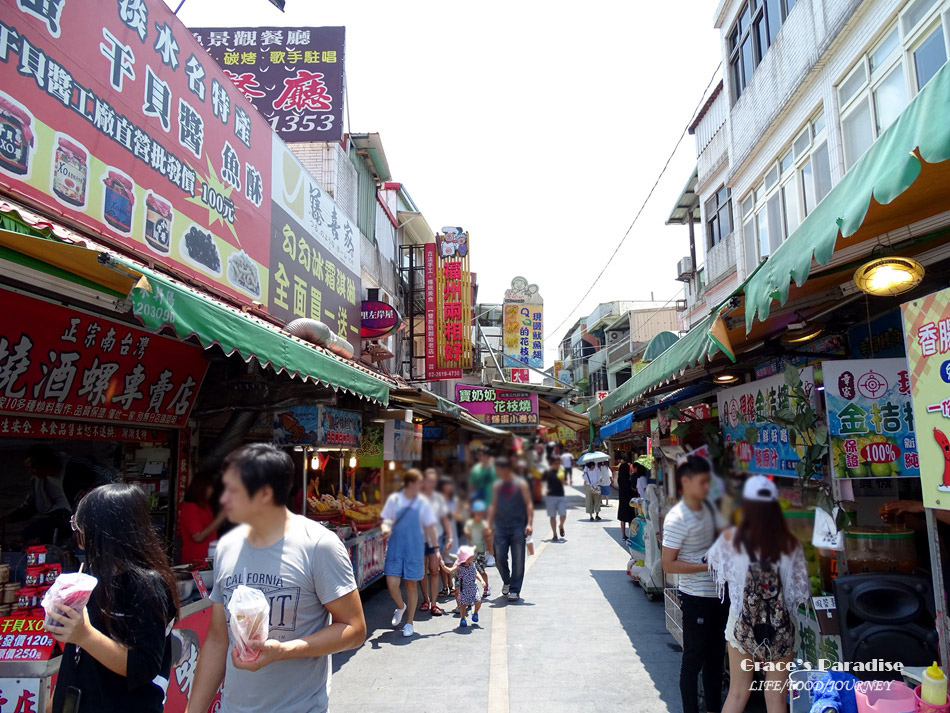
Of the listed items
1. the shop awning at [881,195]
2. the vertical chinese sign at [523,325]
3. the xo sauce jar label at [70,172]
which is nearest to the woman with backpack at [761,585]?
the vertical chinese sign at [523,325]

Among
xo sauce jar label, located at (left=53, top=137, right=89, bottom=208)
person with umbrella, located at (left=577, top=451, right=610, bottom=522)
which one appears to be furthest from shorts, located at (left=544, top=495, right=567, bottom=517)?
xo sauce jar label, located at (left=53, top=137, right=89, bottom=208)

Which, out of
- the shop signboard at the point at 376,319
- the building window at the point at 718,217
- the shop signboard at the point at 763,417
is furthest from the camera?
the building window at the point at 718,217

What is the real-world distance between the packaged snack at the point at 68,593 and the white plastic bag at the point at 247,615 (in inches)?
31.3

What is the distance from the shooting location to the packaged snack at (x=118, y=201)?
5.13 m

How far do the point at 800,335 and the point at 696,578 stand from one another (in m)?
1.37

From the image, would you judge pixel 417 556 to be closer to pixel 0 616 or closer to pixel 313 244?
pixel 0 616

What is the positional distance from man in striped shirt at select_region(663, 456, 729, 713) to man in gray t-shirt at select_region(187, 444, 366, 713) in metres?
1.17

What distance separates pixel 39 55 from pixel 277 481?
4842 mm

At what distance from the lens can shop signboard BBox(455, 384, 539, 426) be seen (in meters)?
1.54

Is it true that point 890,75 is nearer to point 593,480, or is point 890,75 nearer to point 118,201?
point 593,480

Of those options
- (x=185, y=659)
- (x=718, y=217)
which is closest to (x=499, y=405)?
(x=185, y=659)

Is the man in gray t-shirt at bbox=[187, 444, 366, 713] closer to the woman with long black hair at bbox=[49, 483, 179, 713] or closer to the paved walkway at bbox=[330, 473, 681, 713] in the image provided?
the woman with long black hair at bbox=[49, 483, 179, 713]

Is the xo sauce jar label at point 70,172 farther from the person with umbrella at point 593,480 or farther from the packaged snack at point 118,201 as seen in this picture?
the person with umbrella at point 593,480

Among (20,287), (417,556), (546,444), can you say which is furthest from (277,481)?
(20,287)
